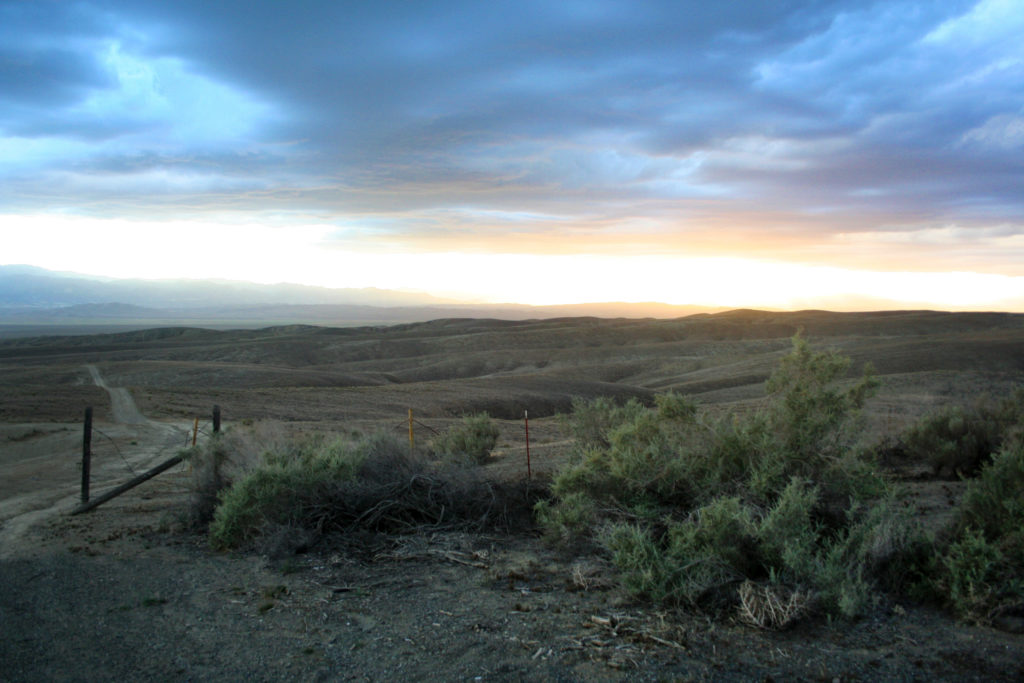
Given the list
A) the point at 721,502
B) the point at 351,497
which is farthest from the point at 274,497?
the point at 721,502

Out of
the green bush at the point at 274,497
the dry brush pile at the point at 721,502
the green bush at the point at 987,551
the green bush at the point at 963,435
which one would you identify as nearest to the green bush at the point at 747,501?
the dry brush pile at the point at 721,502

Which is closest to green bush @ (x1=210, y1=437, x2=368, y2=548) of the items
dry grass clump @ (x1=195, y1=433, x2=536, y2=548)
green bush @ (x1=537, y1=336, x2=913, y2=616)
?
dry grass clump @ (x1=195, y1=433, x2=536, y2=548)

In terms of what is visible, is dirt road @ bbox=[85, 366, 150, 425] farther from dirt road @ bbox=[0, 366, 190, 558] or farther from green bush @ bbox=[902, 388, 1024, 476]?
green bush @ bbox=[902, 388, 1024, 476]

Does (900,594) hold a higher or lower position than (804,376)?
lower

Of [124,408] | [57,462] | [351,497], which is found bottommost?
[124,408]

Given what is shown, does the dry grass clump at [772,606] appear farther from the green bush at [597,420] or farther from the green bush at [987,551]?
the green bush at [597,420]

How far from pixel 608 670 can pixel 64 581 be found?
6045 mm

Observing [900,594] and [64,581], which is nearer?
[900,594]

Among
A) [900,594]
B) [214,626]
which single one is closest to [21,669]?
[214,626]

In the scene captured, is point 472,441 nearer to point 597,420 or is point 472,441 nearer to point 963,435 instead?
point 597,420

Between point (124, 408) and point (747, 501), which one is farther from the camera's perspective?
point (124, 408)

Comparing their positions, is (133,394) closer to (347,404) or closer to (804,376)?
(347,404)

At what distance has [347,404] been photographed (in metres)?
29.9

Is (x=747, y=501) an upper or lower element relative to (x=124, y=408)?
upper
